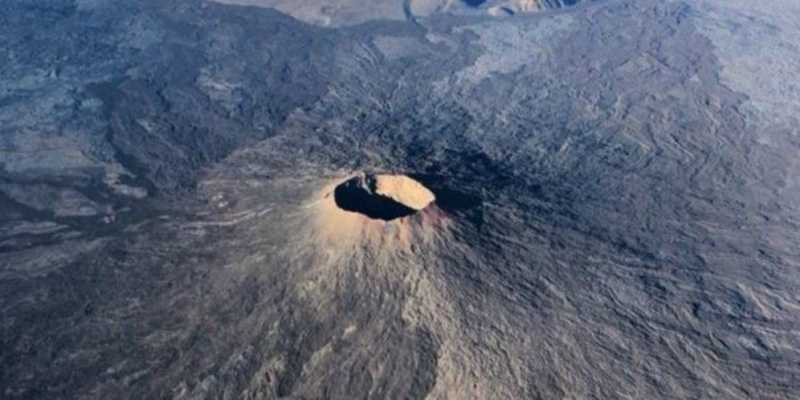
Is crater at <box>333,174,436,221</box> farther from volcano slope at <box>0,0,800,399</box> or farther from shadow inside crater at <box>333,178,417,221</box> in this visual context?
volcano slope at <box>0,0,800,399</box>

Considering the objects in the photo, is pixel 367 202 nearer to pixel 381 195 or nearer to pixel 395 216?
pixel 381 195

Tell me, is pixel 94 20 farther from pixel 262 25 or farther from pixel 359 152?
pixel 359 152

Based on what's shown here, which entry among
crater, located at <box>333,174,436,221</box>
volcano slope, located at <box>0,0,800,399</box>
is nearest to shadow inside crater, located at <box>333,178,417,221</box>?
crater, located at <box>333,174,436,221</box>

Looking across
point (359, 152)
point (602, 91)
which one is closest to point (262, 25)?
point (359, 152)

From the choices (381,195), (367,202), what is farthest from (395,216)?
(367,202)

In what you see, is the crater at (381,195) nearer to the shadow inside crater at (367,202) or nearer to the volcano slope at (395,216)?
the shadow inside crater at (367,202)
